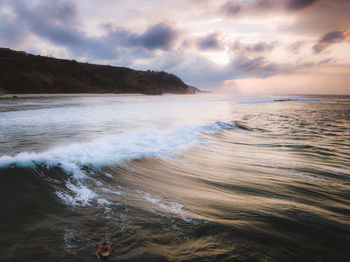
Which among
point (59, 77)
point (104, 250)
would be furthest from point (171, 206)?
point (59, 77)

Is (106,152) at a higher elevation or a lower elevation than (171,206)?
higher

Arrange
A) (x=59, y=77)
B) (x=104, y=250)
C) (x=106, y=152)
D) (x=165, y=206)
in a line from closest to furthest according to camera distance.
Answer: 1. (x=104, y=250)
2. (x=165, y=206)
3. (x=106, y=152)
4. (x=59, y=77)

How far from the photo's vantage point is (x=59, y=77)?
58094mm

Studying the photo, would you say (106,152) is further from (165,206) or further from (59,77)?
(59,77)

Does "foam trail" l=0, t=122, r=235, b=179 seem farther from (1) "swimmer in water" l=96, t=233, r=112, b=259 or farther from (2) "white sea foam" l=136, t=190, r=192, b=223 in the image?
(1) "swimmer in water" l=96, t=233, r=112, b=259

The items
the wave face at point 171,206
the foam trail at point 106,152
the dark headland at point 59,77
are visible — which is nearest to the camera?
the wave face at point 171,206

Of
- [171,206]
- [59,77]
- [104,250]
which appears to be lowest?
[171,206]

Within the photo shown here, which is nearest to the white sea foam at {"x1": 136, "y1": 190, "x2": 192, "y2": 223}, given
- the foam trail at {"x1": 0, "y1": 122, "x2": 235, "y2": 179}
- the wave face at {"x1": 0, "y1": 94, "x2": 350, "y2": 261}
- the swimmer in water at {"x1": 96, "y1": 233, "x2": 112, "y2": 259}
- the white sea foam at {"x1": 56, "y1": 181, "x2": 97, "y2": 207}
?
the wave face at {"x1": 0, "y1": 94, "x2": 350, "y2": 261}

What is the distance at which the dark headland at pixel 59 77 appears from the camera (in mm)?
46316

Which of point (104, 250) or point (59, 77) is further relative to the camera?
point (59, 77)

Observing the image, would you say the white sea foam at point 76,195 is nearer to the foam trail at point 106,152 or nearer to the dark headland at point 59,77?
the foam trail at point 106,152

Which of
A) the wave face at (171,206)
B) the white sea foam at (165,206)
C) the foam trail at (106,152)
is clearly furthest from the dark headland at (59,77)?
the white sea foam at (165,206)

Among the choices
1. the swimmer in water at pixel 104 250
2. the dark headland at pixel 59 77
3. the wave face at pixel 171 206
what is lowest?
the wave face at pixel 171 206

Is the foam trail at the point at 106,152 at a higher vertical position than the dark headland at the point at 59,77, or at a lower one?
lower
